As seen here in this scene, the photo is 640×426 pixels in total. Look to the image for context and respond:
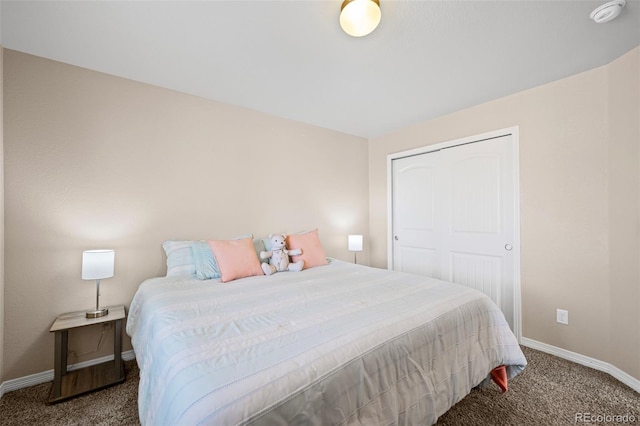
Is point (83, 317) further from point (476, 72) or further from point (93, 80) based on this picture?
point (476, 72)

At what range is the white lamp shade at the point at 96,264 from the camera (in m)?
1.83

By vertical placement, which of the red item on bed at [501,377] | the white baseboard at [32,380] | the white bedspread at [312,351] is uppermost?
the white bedspread at [312,351]

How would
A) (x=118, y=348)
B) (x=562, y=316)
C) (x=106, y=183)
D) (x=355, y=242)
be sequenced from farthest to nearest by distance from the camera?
1. (x=355, y=242)
2. (x=562, y=316)
3. (x=106, y=183)
4. (x=118, y=348)

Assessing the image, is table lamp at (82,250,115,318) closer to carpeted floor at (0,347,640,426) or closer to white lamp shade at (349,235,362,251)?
carpeted floor at (0,347,640,426)

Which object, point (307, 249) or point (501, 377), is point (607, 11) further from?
point (307, 249)

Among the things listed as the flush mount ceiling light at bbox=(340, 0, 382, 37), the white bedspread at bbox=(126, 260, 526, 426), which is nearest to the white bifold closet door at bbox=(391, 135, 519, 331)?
the white bedspread at bbox=(126, 260, 526, 426)

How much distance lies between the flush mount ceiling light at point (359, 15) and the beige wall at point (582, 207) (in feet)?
6.40

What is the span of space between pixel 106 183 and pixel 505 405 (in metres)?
3.29

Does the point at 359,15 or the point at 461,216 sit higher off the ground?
the point at 359,15

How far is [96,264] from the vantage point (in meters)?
1.85

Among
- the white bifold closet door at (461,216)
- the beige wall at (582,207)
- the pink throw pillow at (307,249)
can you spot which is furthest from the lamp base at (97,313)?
the beige wall at (582,207)

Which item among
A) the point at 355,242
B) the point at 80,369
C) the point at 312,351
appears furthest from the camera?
the point at 355,242

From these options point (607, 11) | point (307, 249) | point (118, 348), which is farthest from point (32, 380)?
point (607, 11)

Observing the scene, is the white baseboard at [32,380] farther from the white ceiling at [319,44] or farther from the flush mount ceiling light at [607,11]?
the flush mount ceiling light at [607,11]
